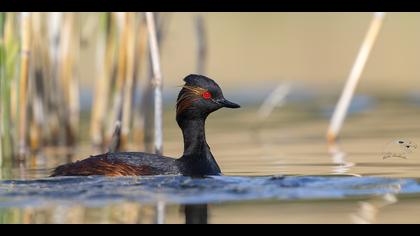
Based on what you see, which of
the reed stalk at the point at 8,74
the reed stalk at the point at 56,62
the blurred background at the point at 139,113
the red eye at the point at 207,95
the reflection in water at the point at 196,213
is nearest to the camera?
the reflection in water at the point at 196,213

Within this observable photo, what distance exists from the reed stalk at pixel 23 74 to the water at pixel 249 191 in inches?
12.8

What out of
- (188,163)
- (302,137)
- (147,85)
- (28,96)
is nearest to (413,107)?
(302,137)

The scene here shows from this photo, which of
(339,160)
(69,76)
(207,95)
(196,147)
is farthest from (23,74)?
(339,160)

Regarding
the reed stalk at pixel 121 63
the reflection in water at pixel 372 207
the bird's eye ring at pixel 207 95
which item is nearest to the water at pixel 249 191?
the reflection in water at pixel 372 207

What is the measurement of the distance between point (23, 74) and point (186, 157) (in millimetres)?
2593

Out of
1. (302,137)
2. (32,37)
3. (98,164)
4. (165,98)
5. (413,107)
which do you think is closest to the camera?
(98,164)

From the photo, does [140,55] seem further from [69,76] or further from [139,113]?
[139,113]

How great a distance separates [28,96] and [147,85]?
159cm

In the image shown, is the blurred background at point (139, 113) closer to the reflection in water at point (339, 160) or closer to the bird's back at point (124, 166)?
the reflection in water at point (339, 160)

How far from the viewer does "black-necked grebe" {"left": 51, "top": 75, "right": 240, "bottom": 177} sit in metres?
11.0

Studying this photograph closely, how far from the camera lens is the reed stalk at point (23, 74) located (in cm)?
1312

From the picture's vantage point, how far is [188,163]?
1145cm

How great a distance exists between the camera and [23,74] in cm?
1317

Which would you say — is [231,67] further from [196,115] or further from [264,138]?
[196,115]
